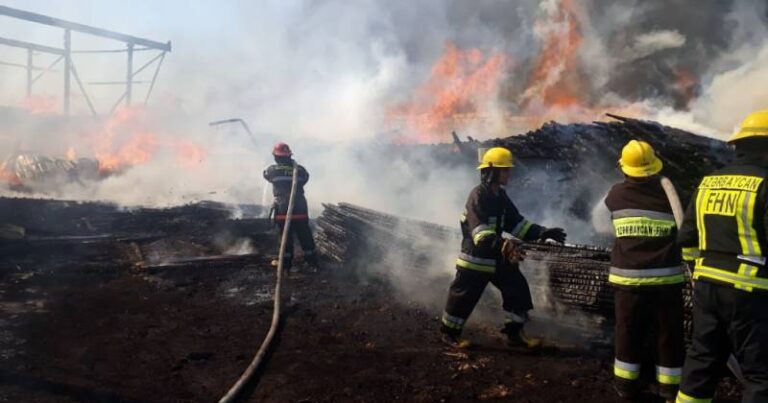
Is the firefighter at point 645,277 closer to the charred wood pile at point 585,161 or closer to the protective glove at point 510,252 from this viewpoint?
the protective glove at point 510,252

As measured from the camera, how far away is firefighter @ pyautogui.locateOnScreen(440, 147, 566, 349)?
15.3 ft

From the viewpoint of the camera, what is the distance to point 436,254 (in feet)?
21.8

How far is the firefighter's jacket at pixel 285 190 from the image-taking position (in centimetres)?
793

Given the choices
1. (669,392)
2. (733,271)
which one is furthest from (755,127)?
(669,392)

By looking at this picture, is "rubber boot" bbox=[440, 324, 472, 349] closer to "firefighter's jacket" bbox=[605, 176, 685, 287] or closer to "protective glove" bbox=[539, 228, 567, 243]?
"protective glove" bbox=[539, 228, 567, 243]

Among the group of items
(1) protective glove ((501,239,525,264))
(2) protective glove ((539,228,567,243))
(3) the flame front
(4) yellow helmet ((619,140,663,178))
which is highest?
(3) the flame front

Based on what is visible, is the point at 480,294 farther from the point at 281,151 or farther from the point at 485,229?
the point at 281,151

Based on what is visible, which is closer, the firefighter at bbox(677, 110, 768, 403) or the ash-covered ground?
the firefighter at bbox(677, 110, 768, 403)

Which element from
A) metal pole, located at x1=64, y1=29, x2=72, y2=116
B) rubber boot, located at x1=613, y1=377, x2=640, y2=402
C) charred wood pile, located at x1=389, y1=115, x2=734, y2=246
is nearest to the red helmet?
charred wood pile, located at x1=389, y1=115, x2=734, y2=246

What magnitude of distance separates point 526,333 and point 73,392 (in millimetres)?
3761

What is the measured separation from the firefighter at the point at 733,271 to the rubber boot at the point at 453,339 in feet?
6.31

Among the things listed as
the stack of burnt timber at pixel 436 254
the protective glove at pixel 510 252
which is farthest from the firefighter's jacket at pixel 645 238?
the stack of burnt timber at pixel 436 254

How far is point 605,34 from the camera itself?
17375 mm

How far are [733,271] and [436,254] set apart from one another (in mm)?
3983
